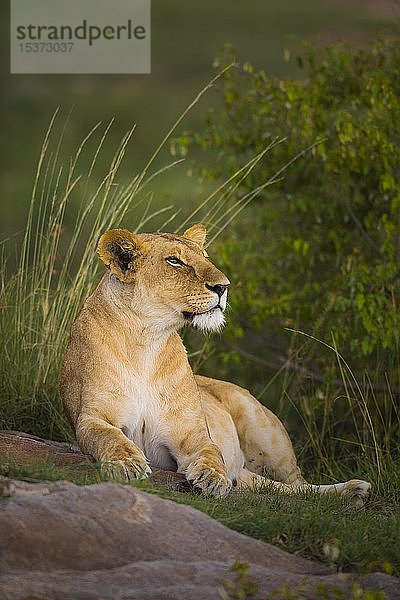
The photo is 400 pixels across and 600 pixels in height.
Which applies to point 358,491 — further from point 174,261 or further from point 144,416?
point 174,261

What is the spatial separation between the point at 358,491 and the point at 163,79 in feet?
89.5

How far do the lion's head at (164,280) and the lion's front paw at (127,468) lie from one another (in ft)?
2.35

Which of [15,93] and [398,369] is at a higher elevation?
[15,93]

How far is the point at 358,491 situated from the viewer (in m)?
5.83

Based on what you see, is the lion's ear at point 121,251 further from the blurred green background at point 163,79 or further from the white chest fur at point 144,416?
the blurred green background at point 163,79

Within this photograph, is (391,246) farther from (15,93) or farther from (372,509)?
(15,93)

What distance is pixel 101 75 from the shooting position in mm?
33562

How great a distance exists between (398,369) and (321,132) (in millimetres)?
1585

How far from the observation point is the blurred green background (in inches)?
1067

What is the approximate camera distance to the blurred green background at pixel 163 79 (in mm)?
27094

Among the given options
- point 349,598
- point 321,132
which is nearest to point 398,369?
point 321,132

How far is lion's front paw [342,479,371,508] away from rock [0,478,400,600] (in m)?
1.47

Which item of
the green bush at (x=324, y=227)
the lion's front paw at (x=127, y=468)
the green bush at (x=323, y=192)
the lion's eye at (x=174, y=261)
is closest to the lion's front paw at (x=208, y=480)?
the lion's front paw at (x=127, y=468)

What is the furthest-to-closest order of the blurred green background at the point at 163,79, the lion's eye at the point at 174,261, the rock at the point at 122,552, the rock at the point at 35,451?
the blurred green background at the point at 163,79 → the lion's eye at the point at 174,261 → the rock at the point at 35,451 → the rock at the point at 122,552
